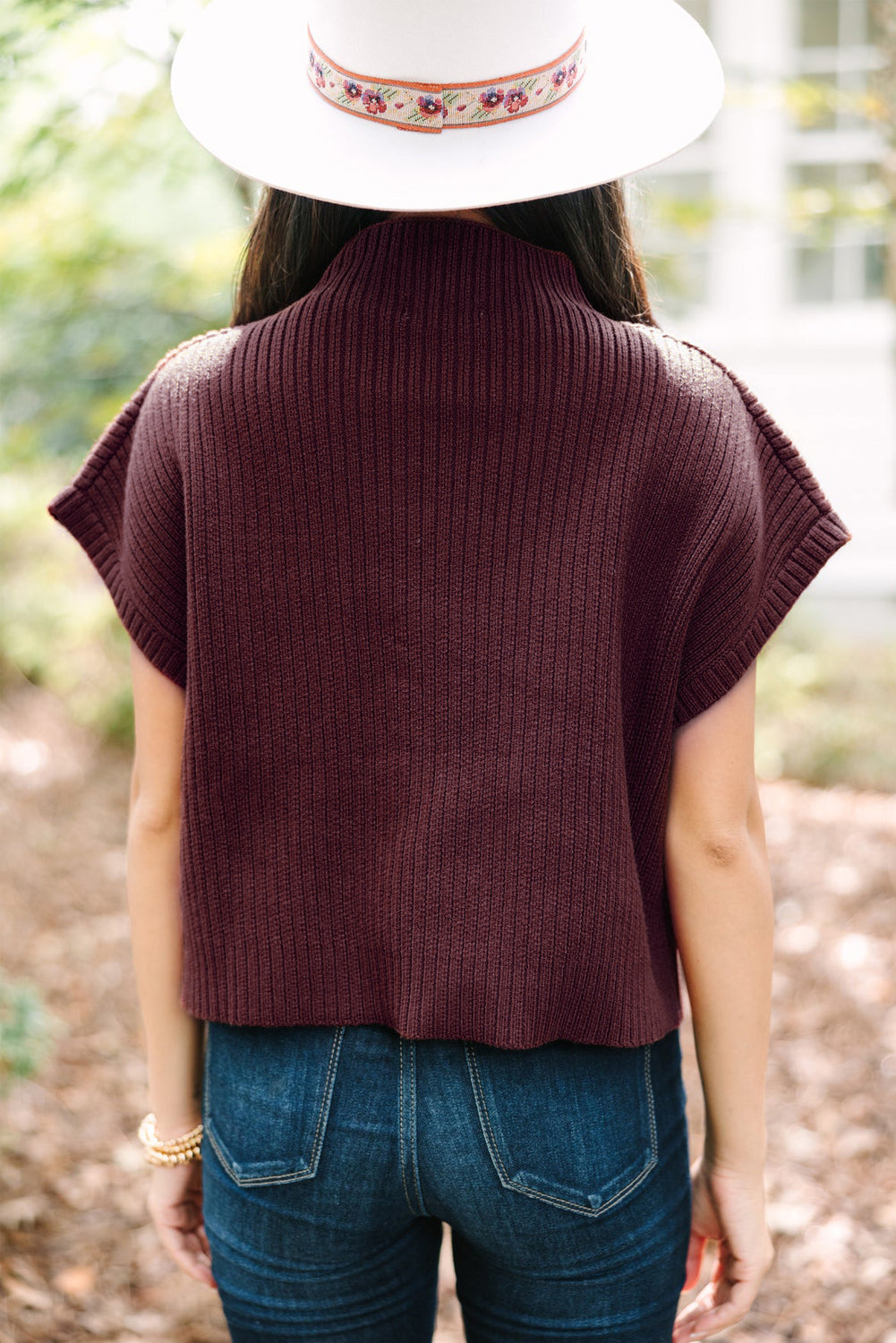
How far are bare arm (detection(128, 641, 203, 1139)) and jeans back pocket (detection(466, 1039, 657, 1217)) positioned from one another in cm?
41

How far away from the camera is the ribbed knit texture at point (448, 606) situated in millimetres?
1149

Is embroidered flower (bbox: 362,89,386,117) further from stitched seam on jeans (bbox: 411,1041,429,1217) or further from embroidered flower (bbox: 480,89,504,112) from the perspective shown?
stitched seam on jeans (bbox: 411,1041,429,1217)

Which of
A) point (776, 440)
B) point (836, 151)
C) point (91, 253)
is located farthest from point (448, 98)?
point (836, 151)

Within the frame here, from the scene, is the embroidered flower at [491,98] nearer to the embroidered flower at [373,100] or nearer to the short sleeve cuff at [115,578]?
the embroidered flower at [373,100]

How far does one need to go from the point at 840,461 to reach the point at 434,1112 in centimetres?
787

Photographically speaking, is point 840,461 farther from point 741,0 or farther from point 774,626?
point 774,626

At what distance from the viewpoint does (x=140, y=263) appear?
3.92 metres

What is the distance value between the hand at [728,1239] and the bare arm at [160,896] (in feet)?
2.02

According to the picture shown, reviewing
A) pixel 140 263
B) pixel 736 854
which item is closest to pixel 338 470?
pixel 736 854

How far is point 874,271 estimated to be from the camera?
27.5ft

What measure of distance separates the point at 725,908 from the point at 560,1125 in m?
0.29

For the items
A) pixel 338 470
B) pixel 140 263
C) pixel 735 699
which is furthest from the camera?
pixel 140 263

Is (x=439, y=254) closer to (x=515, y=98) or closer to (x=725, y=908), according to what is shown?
(x=515, y=98)

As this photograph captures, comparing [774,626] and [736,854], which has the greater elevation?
[774,626]
